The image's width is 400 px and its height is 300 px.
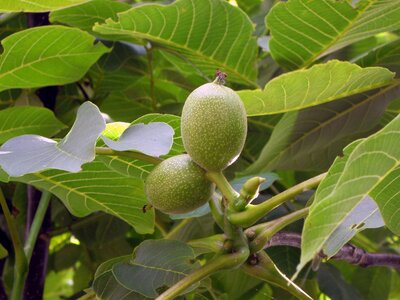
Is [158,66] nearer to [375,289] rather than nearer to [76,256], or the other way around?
[76,256]

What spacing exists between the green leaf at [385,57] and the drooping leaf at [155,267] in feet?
1.50

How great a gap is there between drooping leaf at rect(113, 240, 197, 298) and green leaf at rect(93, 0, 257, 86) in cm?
36

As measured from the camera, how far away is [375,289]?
127cm

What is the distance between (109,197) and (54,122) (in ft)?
0.75

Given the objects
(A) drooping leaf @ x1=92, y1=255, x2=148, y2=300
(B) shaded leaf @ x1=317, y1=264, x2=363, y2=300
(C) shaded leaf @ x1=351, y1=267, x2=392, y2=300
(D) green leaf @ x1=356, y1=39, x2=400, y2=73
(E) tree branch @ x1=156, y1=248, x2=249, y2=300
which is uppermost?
(D) green leaf @ x1=356, y1=39, x2=400, y2=73

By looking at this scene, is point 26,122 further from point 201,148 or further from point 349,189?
point 349,189

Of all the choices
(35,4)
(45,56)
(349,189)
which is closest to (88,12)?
(45,56)

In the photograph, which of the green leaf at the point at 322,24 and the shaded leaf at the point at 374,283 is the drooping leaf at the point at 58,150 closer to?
the green leaf at the point at 322,24

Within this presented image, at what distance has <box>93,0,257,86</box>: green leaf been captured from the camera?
3.26 ft

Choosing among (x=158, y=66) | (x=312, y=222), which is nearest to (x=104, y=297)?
(x=312, y=222)

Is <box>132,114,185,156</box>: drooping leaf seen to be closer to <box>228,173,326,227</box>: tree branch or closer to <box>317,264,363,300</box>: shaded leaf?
<box>228,173,326,227</box>: tree branch

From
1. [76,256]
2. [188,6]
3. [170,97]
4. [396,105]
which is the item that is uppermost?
[188,6]

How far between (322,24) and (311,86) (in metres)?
0.15

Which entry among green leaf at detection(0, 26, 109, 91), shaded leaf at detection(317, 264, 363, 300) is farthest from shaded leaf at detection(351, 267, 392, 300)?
green leaf at detection(0, 26, 109, 91)
